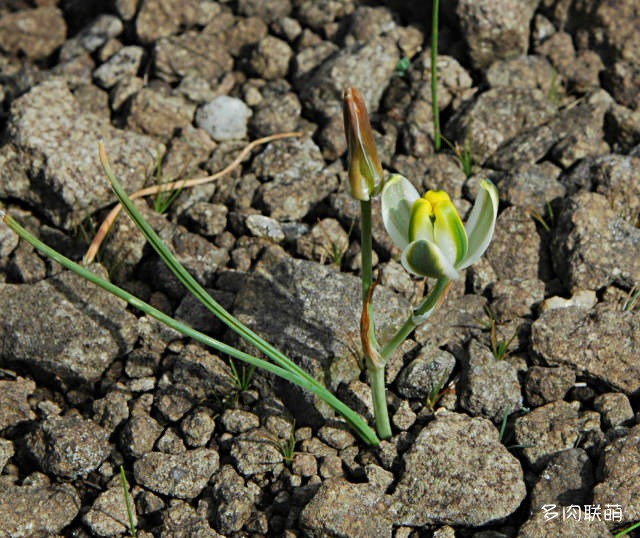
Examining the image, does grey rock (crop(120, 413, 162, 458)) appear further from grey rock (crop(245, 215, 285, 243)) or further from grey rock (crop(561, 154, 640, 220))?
grey rock (crop(561, 154, 640, 220))

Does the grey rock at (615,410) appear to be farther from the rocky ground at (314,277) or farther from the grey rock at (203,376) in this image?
the grey rock at (203,376)

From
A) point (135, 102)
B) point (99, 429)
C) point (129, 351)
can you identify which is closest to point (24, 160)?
point (135, 102)

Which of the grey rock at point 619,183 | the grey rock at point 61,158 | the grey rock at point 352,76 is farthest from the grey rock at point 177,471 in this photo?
the grey rock at point 619,183

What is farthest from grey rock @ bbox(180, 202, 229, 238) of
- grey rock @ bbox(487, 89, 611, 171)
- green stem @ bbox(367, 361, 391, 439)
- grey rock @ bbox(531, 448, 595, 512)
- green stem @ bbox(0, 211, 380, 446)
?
grey rock @ bbox(531, 448, 595, 512)

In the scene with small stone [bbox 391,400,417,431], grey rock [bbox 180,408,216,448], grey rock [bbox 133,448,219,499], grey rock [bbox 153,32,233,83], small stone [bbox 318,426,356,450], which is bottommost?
grey rock [bbox 133,448,219,499]

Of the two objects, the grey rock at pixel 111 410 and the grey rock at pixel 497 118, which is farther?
the grey rock at pixel 497 118

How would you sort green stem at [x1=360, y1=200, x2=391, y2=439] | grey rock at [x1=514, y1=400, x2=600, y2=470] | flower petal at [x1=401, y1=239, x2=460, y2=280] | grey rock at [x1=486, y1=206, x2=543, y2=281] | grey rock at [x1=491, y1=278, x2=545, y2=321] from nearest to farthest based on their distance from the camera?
1. flower petal at [x1=401, y1=239, x2=460, y2=280]
2. green stem at [x1=360, y1=200, x2=391, y2=439]
3. grey rock at [x1=514, y1=400, x2=600, y2=470]
4. grey rock at [x1=491, y1=278, x2=545, y2=321]
5. grey rock at [x1=486, y1=206, x2=543, y2=281]

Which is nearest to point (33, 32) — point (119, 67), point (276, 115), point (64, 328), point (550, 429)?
point (119, 67)
